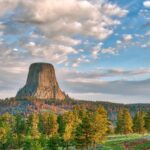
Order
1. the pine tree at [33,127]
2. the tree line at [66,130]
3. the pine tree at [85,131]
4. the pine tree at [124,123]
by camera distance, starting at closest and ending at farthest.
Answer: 1. the pine tree at [85,131]
2. the tree line at [66,130]
3. the pine tree at [33,127]
4. the pine tree at [124,123]

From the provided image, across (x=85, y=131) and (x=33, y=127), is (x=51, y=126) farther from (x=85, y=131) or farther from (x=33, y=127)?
(x=85, y=131)

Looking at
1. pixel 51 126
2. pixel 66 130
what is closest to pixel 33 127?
pixel 51 126

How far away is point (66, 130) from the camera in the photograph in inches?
3688

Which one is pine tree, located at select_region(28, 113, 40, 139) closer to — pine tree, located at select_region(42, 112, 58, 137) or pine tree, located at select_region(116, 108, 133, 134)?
pine tree, located at select_region(42, 112, 58, 137)

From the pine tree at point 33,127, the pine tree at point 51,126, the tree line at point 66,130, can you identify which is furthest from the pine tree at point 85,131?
the pine tree at point 51,126

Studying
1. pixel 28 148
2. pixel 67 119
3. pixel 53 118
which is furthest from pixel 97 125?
pixel 53 118

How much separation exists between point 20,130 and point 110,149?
62.4 metres

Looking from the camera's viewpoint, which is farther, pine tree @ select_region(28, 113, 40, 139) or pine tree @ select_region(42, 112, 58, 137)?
pine tree @ select_region(42, 112, 58, 137)

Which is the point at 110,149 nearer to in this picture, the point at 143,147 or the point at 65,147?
the point at 143,147

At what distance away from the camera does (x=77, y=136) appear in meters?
85.2

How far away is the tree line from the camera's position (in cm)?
8325

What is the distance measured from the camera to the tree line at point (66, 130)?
83250mm

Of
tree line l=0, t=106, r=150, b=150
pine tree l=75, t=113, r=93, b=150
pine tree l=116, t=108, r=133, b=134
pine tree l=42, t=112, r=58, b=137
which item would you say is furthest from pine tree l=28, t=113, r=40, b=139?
pine tree l=75, t=113, r=93, b=150

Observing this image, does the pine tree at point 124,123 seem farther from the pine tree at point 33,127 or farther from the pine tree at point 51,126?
the pine tree at point 33,127
